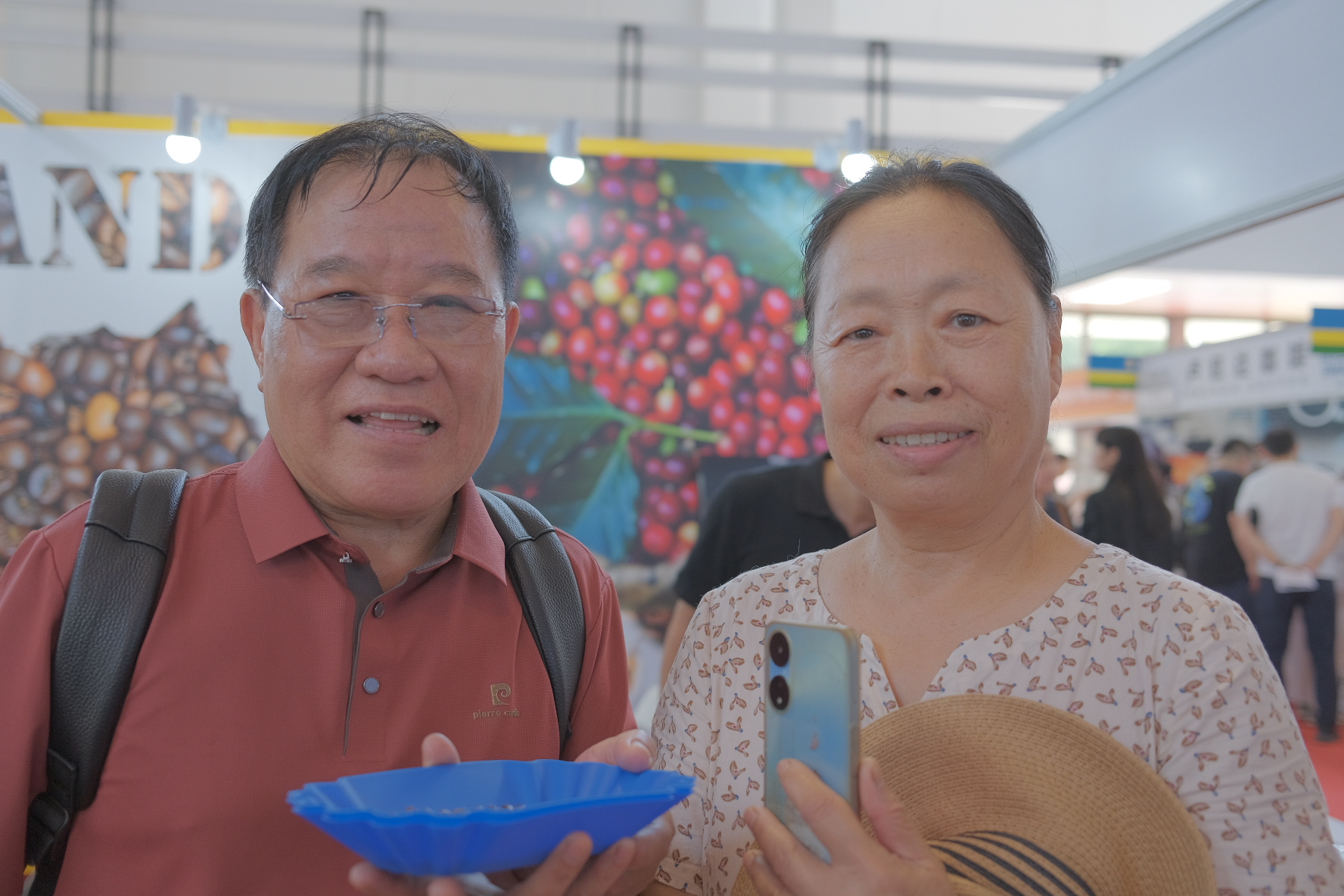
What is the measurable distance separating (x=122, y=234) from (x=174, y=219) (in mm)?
241

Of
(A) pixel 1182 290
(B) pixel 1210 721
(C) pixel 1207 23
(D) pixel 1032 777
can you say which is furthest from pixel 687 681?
(A) pixel 1182 290

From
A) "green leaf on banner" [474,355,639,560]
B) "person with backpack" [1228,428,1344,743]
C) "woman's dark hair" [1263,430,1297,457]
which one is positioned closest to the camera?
"green leaf on banner" [474,355,639,560]

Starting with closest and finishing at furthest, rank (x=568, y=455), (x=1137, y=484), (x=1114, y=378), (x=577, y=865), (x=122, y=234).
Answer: (x=577, y=865) → (x=122, y=234) → (x=568, y=455) → (x=1137, y=484) → (x=1114, y=378)

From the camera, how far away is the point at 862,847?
2.69 feet

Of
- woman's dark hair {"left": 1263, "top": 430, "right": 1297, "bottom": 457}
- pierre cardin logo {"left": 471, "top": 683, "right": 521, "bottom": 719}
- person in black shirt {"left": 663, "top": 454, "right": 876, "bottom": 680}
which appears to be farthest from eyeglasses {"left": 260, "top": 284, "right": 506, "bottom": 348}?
woman's dark hair {"left": 1263, "top": 430, "right": 1297, "bottom": 457}

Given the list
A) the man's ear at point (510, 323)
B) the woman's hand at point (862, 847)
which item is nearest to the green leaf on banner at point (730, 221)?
the man's ear at point (510, 323)

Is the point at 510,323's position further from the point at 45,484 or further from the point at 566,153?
the point at 45,484

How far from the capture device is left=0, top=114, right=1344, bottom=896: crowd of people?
98cm

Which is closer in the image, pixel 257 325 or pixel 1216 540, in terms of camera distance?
pixel 257 325

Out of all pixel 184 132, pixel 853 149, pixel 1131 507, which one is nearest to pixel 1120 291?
pixel 1131 507

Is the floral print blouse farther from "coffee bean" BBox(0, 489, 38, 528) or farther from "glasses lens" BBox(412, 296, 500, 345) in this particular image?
"coffee bean" BBox(0, 489, 38, 528)

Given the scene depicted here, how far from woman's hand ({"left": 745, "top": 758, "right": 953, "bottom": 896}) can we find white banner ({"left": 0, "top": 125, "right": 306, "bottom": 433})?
418 cm

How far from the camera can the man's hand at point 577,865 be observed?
85 cm

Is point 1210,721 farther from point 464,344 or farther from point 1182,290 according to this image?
point 1182,290
